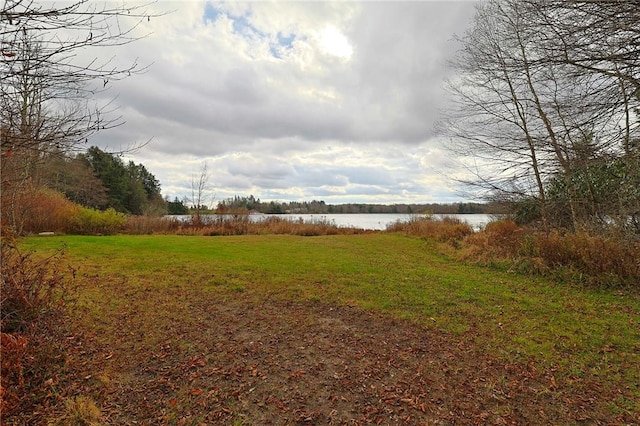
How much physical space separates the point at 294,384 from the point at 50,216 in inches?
583

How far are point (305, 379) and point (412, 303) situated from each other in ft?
8.79

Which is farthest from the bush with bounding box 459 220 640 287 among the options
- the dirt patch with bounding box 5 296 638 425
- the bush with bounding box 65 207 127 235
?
the bush with bounding box 65 207 127 235

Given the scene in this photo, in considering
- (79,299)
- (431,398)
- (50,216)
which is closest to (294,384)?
(431,398)

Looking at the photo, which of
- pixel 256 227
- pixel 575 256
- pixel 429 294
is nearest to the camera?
pixel 429 294

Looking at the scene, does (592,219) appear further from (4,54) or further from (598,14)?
(4,54)

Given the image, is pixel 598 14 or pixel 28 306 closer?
pixel 598 14

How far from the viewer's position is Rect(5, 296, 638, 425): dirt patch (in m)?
2.44

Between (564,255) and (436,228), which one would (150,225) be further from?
(564,255)

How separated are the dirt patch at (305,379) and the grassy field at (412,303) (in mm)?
53

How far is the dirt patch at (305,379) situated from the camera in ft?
8.02

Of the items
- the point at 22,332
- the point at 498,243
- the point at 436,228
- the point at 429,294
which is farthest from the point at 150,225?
the point at 498,243

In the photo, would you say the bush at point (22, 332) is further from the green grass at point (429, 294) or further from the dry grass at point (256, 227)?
the dry grass at point (256, 227)

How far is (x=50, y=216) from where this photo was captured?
1291 cm

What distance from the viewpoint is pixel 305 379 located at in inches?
114
